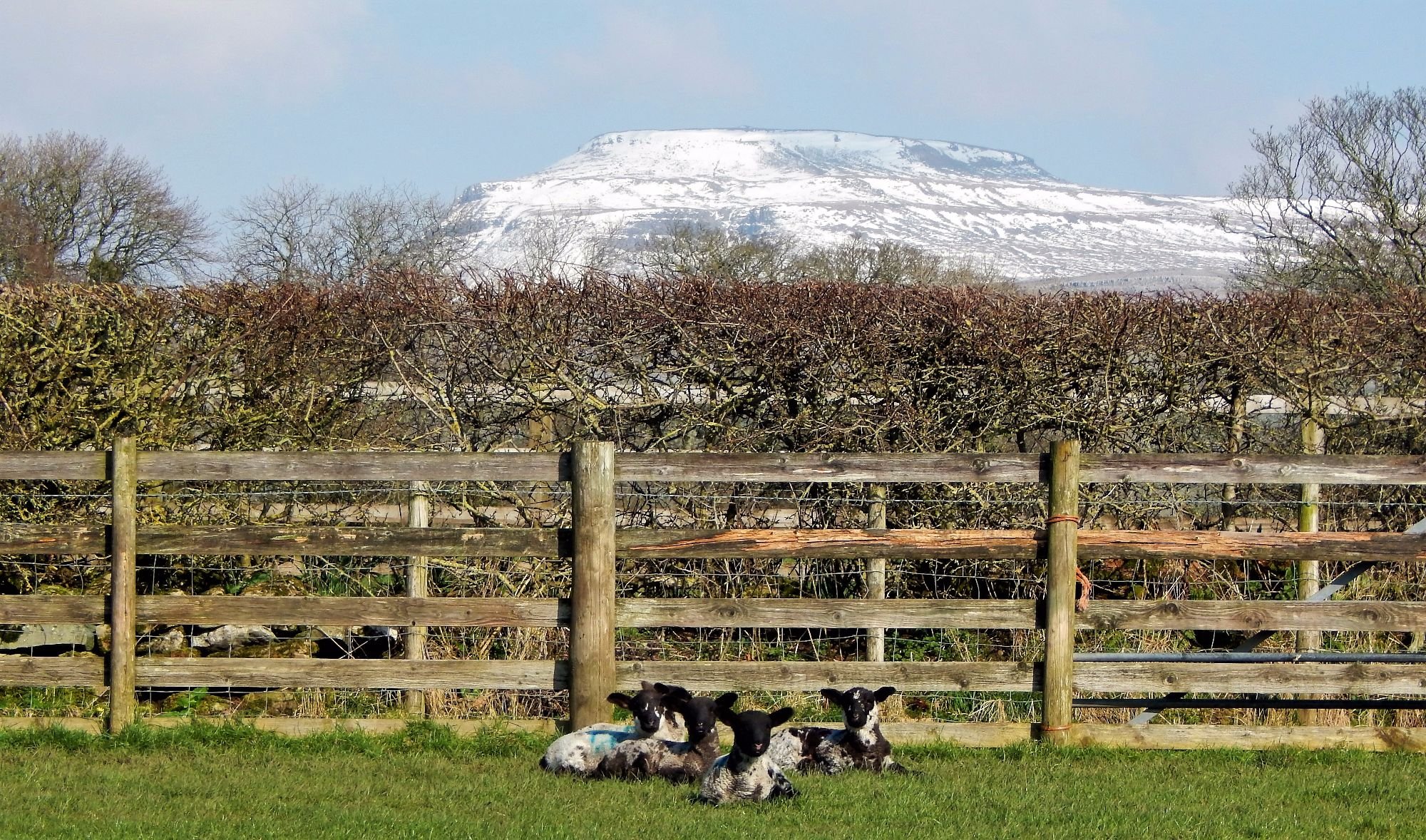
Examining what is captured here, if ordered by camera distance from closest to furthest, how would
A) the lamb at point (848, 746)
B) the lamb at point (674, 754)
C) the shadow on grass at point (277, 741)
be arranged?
1. the lamb at point (674, 754)
2. the lamb at point (848, 746)
3. the shadow on grass at point (277, 741)

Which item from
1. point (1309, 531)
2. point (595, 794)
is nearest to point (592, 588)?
point (595, 794)

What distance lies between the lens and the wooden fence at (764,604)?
750cm

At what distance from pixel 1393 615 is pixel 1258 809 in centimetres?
192

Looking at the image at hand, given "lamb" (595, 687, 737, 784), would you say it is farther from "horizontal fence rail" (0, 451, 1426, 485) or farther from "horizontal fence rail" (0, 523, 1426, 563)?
"horizontal fence rail" (0, 451, 1426, 485)

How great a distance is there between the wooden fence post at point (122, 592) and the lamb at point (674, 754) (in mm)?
2766

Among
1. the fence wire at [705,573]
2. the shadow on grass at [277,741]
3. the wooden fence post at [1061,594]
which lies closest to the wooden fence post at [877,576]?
the fence wire at [705,573]

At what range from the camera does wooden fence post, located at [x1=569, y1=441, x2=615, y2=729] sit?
24.4ft

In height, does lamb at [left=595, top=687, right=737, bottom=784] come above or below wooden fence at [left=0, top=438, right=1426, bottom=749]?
below

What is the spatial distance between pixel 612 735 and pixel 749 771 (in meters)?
0.90

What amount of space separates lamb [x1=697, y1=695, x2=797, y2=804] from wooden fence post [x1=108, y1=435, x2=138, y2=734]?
11.0ft

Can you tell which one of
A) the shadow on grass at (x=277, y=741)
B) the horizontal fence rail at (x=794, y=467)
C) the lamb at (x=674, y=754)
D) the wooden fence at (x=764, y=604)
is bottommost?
the shadow on grass at (x=277, y=741)

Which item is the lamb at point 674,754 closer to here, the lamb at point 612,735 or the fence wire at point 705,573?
the lamb at point 612,735

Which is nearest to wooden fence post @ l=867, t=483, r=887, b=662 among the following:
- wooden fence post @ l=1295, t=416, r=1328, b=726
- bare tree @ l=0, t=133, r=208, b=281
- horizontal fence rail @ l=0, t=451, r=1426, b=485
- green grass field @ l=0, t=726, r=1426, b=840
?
horizontal fence rail @ l=0, t=451, r=1426, b=485

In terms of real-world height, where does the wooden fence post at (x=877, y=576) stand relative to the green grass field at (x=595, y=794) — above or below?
above
